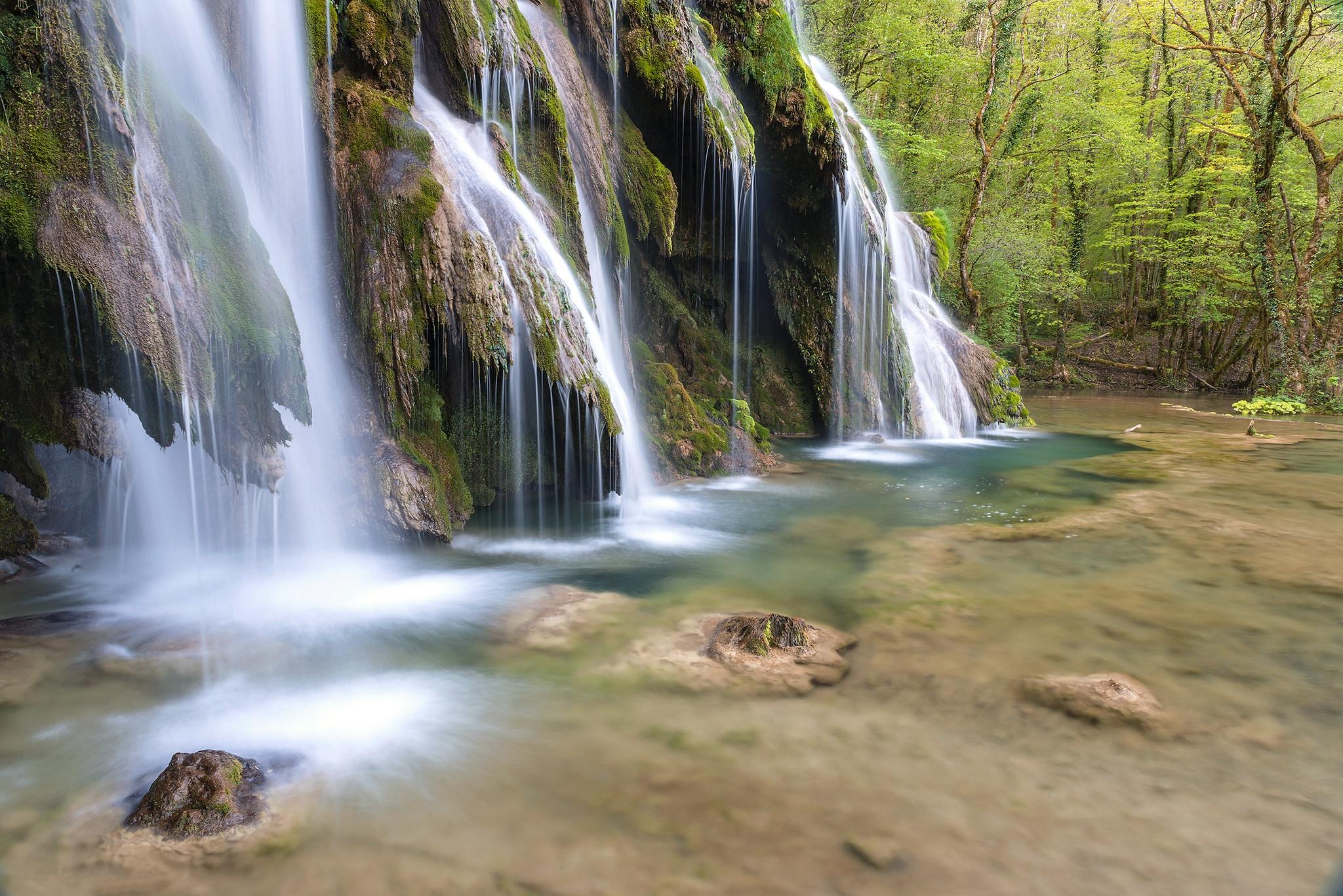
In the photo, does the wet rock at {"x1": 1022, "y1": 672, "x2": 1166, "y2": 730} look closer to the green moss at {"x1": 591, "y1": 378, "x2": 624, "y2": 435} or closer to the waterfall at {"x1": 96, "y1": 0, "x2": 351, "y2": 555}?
the green moss at {"x1": 591, "y1": 378, "x2": 624, "y2": 435}

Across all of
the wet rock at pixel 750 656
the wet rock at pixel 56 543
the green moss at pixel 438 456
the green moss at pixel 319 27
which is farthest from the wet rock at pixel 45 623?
the green moss at pixel 319 27

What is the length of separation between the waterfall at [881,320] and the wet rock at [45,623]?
11287mm

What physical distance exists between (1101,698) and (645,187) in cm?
828

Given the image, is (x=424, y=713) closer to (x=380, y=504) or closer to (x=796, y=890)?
(x=796, y=890)

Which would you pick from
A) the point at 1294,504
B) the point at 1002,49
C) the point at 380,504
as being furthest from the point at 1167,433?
the point at 380,504

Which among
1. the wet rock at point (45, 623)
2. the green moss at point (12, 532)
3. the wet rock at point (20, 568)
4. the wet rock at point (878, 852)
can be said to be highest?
the green moss at point (12, 532)

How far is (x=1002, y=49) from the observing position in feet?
67.1

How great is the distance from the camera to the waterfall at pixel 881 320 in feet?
42.5

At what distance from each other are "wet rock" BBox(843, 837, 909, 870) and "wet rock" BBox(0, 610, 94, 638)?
4624mm

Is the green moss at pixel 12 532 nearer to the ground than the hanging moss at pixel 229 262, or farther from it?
nearer to the ground

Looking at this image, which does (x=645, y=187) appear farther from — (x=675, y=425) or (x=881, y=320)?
(x=881, y=320)

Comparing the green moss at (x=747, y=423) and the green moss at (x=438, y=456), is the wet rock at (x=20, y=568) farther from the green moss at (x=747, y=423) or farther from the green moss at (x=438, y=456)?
the green moss at (x=747, y=423)

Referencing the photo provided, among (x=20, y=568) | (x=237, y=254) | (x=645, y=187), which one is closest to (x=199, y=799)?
(x=237, y=254)

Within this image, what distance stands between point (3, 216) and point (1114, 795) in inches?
225
